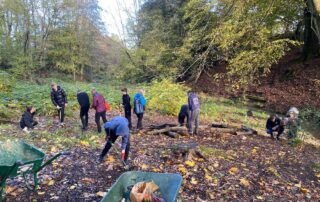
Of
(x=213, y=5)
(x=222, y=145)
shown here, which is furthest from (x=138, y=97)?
(x=213, y=5)

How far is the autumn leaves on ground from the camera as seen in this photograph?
5586 mm

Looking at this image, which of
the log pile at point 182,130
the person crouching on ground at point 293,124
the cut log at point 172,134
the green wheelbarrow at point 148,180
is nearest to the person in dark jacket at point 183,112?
the log pile at point 182,130

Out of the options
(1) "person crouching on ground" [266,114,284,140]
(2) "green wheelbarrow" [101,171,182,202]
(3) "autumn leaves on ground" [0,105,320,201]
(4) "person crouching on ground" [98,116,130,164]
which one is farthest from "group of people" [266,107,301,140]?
(2) "green wheelbarrow" [101,171,182,202]

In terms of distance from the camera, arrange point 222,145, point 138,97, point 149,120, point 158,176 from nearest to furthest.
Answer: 1. point 158,176
2. point 222,145
3. point 138,97
4. point 149,120

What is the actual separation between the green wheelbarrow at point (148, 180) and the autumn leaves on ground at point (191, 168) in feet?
3.46

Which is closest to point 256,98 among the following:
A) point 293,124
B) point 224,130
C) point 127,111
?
point 293,124

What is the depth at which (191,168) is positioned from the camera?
6.89 meters

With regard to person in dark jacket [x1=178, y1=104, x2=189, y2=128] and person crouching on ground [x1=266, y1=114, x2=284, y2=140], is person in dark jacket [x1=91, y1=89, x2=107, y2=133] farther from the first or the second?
person crouching on ground [x1=266, y1=114, x2=284, y2=140]

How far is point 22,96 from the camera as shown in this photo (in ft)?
51.6

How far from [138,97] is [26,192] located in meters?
5.73

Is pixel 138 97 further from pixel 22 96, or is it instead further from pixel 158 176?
pixel 22 96

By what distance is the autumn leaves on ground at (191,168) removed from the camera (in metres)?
5.59

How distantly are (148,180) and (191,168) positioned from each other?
252cm

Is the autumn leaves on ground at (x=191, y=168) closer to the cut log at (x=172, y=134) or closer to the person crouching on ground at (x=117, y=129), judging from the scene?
the cut log at (x=172, y=134)
